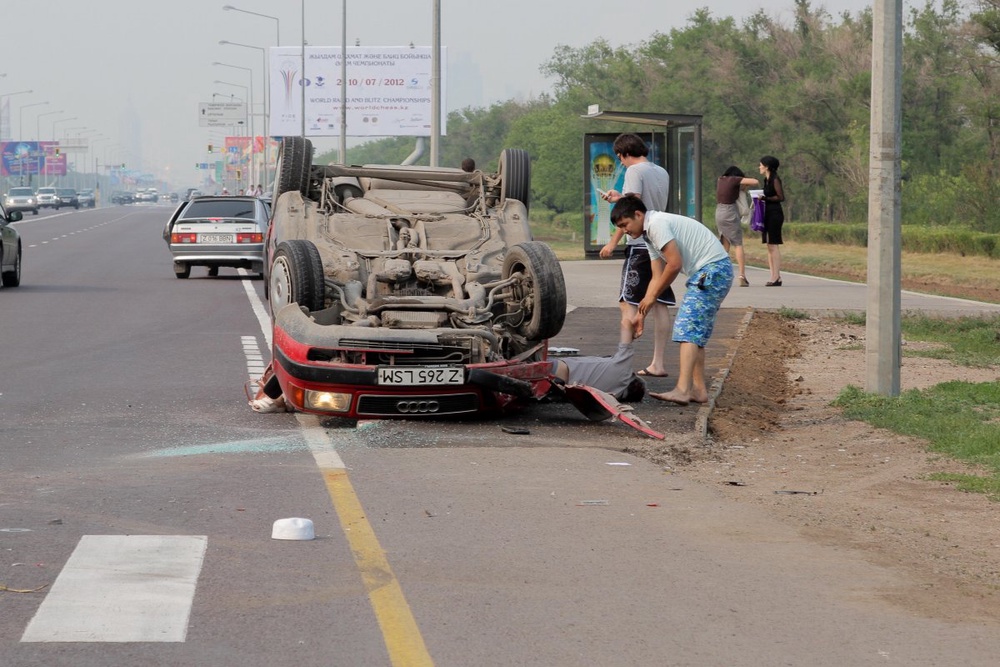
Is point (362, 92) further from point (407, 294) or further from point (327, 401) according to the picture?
point (327, 401)

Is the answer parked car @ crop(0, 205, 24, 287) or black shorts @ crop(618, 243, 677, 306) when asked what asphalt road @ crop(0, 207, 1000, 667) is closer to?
black shorts @ crop(618, 243, 677, 306)

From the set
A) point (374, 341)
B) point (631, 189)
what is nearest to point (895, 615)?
point (374, 341)

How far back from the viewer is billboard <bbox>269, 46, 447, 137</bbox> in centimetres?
7906

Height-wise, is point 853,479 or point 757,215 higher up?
point 757,215

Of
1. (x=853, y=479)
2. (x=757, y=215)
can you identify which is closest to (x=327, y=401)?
(x=853, y=479)

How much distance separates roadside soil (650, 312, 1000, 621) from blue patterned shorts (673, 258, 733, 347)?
58cm

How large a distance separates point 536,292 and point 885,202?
2.68 metres

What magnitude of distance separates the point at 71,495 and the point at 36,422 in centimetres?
276

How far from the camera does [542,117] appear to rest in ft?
297

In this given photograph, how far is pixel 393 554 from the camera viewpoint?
672 centimetres

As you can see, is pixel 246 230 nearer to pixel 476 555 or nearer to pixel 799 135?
pixel 476 555

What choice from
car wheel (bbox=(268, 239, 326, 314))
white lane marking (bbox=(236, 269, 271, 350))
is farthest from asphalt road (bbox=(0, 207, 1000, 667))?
white lane marking (bbox=(236, 269, 271, 350))

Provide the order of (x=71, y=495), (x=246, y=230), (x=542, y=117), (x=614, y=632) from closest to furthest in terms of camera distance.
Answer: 1. (x=614, y=632)
2. (x=71, y=495)
3. (x=246, y=230)
4. (x=542, y=117)

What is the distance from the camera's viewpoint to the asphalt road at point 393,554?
536 cm
